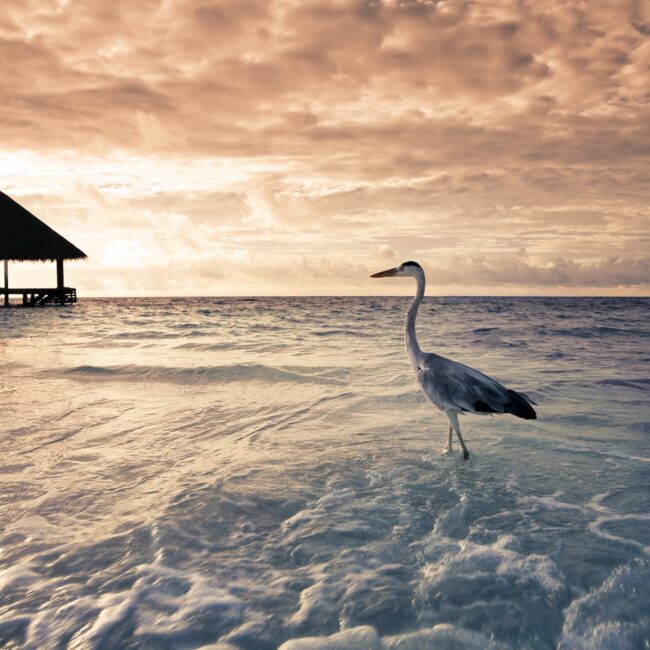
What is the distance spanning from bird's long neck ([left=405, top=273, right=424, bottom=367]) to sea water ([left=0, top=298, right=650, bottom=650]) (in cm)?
108

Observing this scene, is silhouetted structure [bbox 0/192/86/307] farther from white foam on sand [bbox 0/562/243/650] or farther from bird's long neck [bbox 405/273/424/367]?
Result: white foam on sand [bbox 0/562/243/650]

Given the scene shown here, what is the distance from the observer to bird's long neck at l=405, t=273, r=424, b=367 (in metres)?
6.61

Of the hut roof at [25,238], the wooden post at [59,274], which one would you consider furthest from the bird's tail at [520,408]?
the wooden post at [59,274]

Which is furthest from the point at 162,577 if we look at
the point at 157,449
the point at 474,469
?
the point at 474,469

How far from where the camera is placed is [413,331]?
273 inches

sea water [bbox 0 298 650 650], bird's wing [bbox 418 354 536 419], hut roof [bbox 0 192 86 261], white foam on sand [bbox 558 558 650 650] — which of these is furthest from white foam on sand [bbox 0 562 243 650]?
hut roof [bbox 0 192 86 261]

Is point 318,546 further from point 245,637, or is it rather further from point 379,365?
point 379,365

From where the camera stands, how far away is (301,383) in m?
11.1

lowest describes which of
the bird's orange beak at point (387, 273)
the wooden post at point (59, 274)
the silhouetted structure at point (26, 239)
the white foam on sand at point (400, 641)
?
the white foam on sand at point (400, 641)

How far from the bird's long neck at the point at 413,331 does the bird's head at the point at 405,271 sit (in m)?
0.06

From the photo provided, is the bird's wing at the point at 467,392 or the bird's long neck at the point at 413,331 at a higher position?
the bird's long neck at the point at 413,331

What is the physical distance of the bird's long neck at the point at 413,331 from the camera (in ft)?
21.7

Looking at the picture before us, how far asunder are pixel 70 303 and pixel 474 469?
47.0 m

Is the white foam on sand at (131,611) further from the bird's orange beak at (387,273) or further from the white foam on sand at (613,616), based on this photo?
the bird's orange beak at (387,273)
